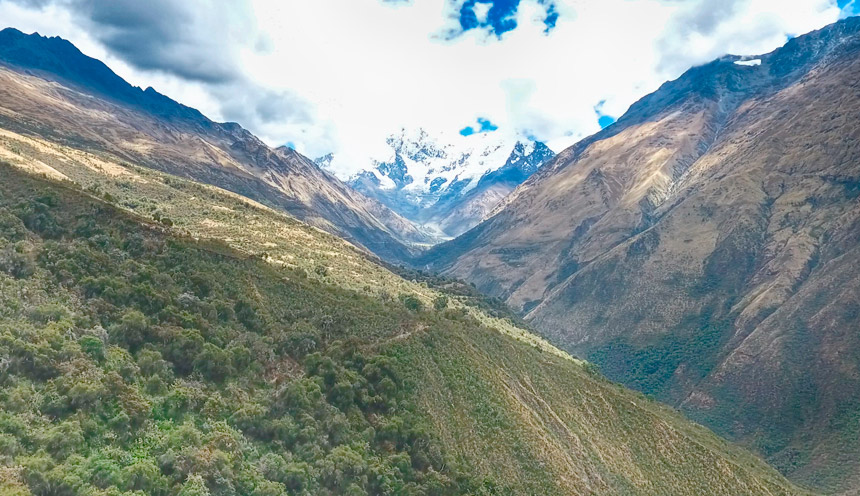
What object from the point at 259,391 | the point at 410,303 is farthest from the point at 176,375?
the point at 410,303

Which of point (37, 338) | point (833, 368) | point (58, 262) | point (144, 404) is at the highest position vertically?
point (833, 368)

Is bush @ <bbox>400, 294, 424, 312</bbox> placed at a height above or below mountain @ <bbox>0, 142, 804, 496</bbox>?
above

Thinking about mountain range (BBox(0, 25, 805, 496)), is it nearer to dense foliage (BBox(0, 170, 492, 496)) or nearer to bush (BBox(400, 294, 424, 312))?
dense foliage (BBox(0, 170, 492, 496))

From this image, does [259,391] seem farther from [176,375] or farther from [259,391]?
[176,375]

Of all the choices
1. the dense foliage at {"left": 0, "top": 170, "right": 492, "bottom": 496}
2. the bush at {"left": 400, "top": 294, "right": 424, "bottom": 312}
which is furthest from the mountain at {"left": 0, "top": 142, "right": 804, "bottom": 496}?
the bush at {"left": 400, "top": 294, "right": 424, "bottom": 312}

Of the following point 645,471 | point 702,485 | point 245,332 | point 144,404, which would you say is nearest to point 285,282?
point 245,332

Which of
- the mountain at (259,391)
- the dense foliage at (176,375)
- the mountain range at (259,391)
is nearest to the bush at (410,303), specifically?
the mountain at (259,391)

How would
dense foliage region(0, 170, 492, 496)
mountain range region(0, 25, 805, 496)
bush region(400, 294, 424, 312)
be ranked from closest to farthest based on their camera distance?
dense foliage region(0, 170, 492, 496) → mountain range region(0, 25, 805, 496) → bush region(400, 294, 424, 312)

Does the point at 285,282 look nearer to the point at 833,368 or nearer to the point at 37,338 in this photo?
the point at 37,338
